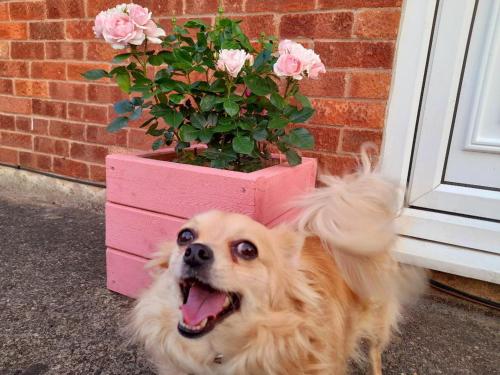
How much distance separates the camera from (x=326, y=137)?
202 cm

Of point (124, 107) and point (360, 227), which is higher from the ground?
point (124, 107)

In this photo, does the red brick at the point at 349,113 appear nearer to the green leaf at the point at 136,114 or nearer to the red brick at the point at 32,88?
the green leaf at the point at 136,114

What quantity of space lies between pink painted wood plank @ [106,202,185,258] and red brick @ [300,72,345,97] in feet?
3.10

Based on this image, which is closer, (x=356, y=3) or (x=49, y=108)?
(x=356, y=3)

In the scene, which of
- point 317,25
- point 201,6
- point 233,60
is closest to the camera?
point 233,60

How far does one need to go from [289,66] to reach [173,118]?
0.48 m

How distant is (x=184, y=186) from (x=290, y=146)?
46 centimetres

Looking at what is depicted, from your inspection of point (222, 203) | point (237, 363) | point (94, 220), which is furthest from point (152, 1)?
point (237, 363)

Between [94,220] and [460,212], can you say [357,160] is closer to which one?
[460,212]

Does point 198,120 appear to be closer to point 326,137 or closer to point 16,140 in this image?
point 326,137

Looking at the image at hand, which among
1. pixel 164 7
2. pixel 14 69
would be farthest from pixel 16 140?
pixel 164 7

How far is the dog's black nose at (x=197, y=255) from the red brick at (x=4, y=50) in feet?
9.24

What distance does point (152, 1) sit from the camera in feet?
7.87

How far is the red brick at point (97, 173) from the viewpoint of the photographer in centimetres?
277
